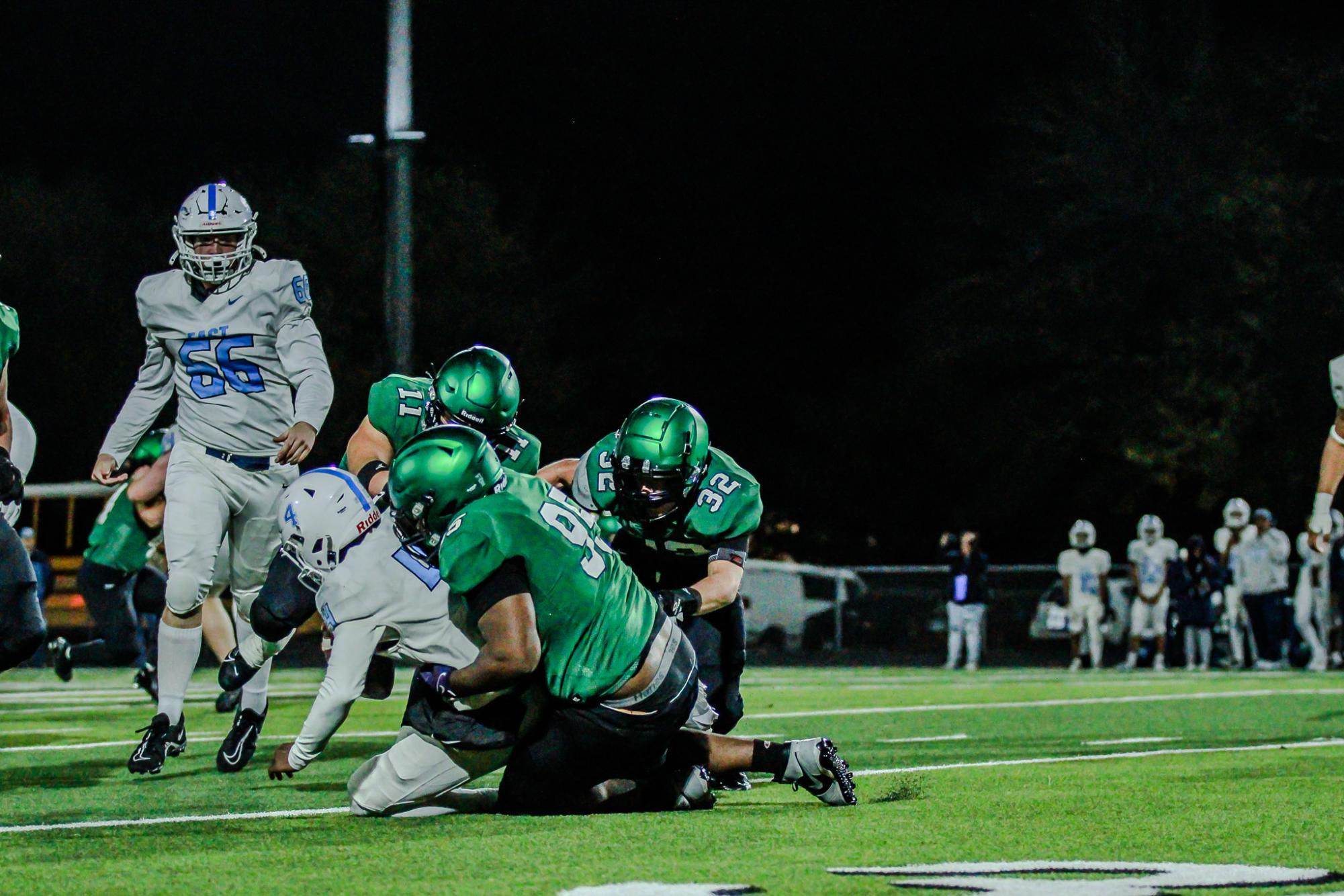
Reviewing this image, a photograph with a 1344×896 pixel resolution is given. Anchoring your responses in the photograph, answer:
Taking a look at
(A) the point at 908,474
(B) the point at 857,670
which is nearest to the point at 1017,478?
(A) the point at 908,474

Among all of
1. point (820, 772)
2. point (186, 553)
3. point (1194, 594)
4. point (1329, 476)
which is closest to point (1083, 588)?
point (1194, 594)

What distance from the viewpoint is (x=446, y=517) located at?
5.33 metres

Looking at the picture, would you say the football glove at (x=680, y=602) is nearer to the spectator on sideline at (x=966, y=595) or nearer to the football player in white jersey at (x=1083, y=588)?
the spectator on sideline at (x=966, y=595)

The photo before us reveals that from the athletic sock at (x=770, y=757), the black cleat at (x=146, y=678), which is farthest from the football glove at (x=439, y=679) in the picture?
the black cleat at (x=146, y=678)

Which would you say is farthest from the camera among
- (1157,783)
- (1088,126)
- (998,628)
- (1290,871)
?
(1088,126)

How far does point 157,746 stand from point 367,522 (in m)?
1.26

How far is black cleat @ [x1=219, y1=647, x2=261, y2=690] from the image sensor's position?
23.8ft

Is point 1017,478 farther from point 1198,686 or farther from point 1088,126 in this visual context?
point 1198,686

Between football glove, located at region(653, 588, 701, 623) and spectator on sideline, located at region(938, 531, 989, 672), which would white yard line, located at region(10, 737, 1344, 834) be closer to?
football glove, located at region(653, 588, 701, 623)

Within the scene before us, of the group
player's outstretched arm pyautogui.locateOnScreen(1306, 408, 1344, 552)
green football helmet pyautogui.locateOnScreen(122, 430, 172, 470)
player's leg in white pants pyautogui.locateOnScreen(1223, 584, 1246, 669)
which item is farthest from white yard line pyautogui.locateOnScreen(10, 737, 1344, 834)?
player's leg in white pants pyautogui.locateOnScreen(1223, 584, 1246, 669)

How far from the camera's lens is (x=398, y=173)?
14.0 m

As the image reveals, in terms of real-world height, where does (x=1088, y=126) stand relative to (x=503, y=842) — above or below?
above

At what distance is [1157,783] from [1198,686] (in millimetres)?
8542

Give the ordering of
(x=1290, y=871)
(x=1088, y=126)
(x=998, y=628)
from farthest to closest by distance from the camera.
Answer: (x=1088, y=126) → (x=998, y=628) → (x=1290, y=871)
